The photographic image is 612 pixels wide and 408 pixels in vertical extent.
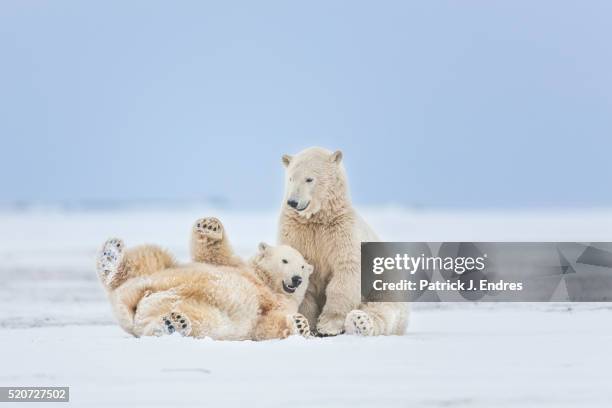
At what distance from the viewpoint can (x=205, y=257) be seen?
5109 millimetres

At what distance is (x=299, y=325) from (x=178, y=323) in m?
0.68

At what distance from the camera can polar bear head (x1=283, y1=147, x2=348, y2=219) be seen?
5.18 meters

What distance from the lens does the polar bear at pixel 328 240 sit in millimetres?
5148

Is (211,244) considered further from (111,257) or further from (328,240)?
(328,240)

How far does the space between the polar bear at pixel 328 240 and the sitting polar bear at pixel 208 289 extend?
169 millimetres

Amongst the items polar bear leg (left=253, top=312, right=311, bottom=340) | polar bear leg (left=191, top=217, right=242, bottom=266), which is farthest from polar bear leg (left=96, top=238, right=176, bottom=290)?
polar bear leg (left=253, top=312, right=311, bottom=340)

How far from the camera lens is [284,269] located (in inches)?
201

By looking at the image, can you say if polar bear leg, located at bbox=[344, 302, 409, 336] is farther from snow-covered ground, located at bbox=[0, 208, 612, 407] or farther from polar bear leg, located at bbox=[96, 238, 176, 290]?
polar bear leg, located at bbox=[96, 238, 176, 290]

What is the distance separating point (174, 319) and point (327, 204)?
1170 mm

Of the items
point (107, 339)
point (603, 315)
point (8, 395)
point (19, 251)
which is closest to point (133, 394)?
point (8, 395)

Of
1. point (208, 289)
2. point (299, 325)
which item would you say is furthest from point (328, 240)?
point (208, 289)

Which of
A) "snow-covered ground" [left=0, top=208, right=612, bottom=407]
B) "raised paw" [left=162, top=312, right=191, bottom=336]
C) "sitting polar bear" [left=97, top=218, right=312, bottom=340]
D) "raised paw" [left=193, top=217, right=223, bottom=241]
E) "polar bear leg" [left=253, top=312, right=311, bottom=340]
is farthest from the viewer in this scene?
"raised paw" [left=193, top=217, right=223, bottom=241]

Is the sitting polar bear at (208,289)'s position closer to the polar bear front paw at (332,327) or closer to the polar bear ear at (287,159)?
the polar bear front paw at (332,327)

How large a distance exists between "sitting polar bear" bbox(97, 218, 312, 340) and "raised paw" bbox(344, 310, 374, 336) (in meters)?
0.28
